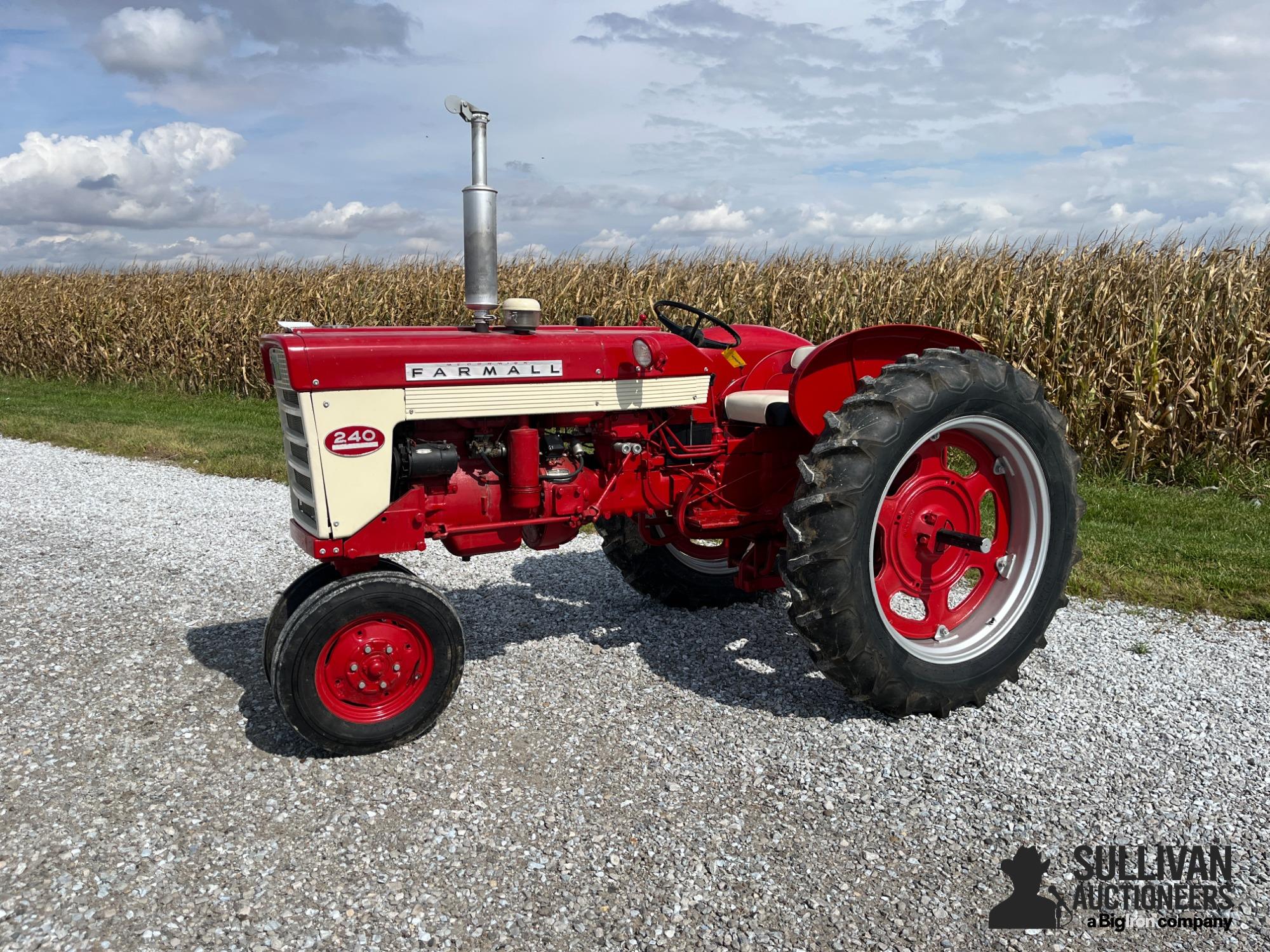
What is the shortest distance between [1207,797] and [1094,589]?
7.09ft

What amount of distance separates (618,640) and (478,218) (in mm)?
2010

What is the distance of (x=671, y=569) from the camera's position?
463 cm

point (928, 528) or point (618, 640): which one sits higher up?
point (928, 528)

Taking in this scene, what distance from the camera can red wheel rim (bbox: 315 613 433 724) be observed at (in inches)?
123

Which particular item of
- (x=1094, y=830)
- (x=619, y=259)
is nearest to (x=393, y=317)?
(x=619, y=259)

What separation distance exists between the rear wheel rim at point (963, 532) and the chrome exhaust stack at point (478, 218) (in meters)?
1.68

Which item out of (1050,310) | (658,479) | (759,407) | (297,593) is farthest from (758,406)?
(1050,310)

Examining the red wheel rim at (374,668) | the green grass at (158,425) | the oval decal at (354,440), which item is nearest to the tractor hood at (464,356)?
the oval decal at (354,440)

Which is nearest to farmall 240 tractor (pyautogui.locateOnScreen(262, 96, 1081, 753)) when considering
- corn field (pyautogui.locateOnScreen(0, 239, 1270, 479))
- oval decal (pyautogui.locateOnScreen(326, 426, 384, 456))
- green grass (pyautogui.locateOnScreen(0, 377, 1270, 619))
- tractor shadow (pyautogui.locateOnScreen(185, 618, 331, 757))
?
oval decal (pyautogui.locateOnScreen(326, 426, 384, 456))

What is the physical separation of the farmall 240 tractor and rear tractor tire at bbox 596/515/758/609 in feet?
1.72

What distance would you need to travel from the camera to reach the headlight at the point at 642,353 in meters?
3.45

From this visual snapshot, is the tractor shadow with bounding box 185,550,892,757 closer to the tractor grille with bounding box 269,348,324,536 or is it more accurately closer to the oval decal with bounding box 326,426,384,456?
the tractor grille with bounding box 269,348,324,536

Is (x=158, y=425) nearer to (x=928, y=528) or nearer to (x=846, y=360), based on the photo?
(x=846, y=360)

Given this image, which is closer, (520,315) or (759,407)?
(520,315)
